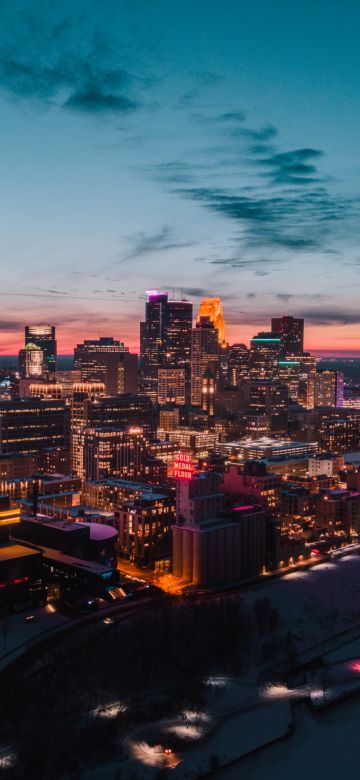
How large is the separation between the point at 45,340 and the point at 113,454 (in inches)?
4626

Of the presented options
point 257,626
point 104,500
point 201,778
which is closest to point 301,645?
point 257,626

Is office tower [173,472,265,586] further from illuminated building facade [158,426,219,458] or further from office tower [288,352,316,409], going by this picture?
office tower [288,352,316,409]

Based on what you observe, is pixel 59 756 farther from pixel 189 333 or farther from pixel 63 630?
pixel 189 333

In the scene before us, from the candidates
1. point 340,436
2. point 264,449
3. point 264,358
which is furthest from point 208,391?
point 264,449

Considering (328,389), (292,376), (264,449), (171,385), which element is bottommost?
(264,449)

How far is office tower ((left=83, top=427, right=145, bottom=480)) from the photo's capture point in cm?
7631

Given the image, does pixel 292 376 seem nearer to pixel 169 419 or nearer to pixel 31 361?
pixel 169 419

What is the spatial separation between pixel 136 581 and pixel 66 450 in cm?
4385

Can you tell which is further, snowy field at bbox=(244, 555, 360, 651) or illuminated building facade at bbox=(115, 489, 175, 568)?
illuminated building facade at bbox=(115, 489, 175, 568)

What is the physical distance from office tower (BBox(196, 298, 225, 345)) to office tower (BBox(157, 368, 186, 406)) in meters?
30.0

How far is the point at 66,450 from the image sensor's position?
Result: 281ft

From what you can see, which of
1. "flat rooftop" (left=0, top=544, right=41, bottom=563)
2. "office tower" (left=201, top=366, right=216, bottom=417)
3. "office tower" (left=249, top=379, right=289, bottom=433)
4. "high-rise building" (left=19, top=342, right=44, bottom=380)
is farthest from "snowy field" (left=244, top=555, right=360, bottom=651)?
"high-rise building" (left=19, top=342, right=44, bottom=380)

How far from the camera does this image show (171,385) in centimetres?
16300

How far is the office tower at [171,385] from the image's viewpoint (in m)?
162
